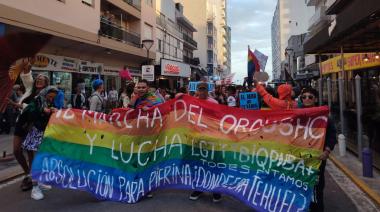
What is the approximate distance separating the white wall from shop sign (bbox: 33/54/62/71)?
1.76 metres

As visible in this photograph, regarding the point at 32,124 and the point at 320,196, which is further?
the point at 32,124

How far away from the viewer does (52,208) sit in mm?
5680

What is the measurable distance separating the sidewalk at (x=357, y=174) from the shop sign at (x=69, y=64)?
47.8 feet

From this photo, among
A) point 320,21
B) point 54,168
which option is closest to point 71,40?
point 54,168

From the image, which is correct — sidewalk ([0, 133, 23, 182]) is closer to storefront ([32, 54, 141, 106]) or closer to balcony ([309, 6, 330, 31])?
storefront ([32, 54, 141, 106])

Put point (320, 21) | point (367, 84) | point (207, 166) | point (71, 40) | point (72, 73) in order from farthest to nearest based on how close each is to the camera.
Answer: point (320, 21) < point (72, 73) < point (71, 40) < point (367, 84) < point (207, 166)

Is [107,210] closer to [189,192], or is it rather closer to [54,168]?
[54,168]

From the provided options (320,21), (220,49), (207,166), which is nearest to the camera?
(207,166)

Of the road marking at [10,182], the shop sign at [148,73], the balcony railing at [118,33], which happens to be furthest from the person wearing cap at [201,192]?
the balcony railing at [118,33]

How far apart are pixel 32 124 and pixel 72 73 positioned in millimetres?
16119

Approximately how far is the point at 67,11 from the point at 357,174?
15.7 metres

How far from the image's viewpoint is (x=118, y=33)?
87.2ft

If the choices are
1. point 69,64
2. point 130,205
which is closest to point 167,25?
point 69,64

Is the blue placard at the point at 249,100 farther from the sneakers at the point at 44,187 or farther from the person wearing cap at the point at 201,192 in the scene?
the sneakers at the point at 44,187
